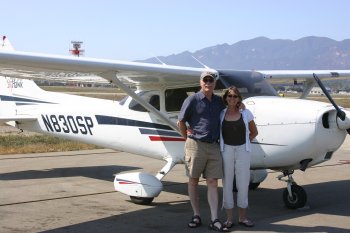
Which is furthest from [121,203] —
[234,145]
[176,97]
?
[234,145]

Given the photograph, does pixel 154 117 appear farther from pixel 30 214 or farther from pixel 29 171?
pixel 29 171

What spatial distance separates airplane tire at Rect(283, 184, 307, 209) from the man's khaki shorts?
1.64 metres

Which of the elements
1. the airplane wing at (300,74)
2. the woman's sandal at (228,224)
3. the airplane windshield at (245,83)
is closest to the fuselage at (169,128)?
the airplane windshield at (245,83)

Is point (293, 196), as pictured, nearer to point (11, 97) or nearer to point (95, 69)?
point (95, 69)

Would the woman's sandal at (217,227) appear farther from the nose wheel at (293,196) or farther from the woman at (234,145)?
the nose wheel at (293,196)

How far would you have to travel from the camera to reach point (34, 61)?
19.5ft

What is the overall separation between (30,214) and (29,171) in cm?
410

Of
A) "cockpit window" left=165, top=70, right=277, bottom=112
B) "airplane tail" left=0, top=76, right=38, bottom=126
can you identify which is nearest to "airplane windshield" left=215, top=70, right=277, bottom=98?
"cockpit window" left=165, top=70, right=277, bottom=112

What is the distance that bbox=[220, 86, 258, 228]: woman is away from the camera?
212 inches

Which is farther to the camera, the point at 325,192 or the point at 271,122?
the point at 325,192

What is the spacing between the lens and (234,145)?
17.7 feet

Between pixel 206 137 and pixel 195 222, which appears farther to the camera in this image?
pixel 195 222

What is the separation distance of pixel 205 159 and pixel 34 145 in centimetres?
1050

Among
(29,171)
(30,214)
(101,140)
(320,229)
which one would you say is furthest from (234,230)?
(29,171)
